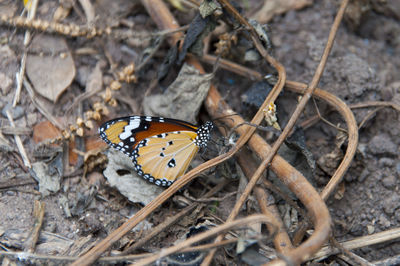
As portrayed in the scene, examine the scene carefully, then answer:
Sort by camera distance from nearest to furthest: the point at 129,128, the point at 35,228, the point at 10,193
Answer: the point at 35,228, the point at 10,193, the point at 129,128

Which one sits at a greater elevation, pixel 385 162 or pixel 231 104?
pixel 231 104

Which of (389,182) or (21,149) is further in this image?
(21,149)

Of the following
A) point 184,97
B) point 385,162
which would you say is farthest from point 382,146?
point 184,97

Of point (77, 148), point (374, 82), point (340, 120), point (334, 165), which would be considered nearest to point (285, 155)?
point (334, 165)

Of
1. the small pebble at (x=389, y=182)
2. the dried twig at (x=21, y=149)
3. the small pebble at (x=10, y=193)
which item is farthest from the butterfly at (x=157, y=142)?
the small pebble at (x=389, y=182)

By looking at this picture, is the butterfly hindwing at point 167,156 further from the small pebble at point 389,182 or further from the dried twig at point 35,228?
the small pebble at point 389,182

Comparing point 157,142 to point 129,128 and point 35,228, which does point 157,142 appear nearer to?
point 129,128

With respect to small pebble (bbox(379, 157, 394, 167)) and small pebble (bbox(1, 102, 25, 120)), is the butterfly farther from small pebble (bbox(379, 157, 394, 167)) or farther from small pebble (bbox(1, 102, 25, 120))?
small pebble (bbox(379, 157, 394, 167))
